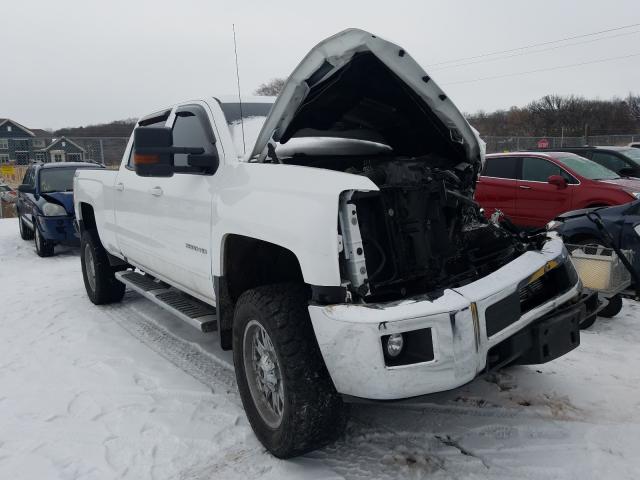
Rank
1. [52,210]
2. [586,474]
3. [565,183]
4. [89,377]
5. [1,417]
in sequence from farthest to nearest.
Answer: [52,210] < [565,183] < [89,377] < [1,417] < [586,474]

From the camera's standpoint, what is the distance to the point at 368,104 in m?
3.53

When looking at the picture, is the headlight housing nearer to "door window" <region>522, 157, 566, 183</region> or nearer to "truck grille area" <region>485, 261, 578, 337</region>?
"door window" <region>522, 157, 566, 183</region>

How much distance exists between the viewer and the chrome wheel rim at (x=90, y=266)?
6.11 m

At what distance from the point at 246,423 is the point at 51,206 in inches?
309

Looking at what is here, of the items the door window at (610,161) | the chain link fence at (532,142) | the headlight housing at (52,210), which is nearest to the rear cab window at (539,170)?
the door window at (610,161)

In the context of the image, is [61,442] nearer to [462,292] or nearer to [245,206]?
[245,206]

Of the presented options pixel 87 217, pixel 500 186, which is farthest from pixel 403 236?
pixel 500 186

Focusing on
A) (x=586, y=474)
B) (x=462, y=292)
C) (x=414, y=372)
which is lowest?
(x=586, y=474)

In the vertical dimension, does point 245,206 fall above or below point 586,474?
above

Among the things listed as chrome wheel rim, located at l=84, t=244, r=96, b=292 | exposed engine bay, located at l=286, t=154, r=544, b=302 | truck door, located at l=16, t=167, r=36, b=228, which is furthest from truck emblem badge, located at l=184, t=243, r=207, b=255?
truck door, located at l=16, t=167, r=36, b=228

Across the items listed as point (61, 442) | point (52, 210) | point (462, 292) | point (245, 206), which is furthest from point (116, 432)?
point (52, 210)

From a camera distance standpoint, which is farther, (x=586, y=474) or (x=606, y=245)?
(x=606, y=245)

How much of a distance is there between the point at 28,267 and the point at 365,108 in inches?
295

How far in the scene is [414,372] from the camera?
2.36 meters
